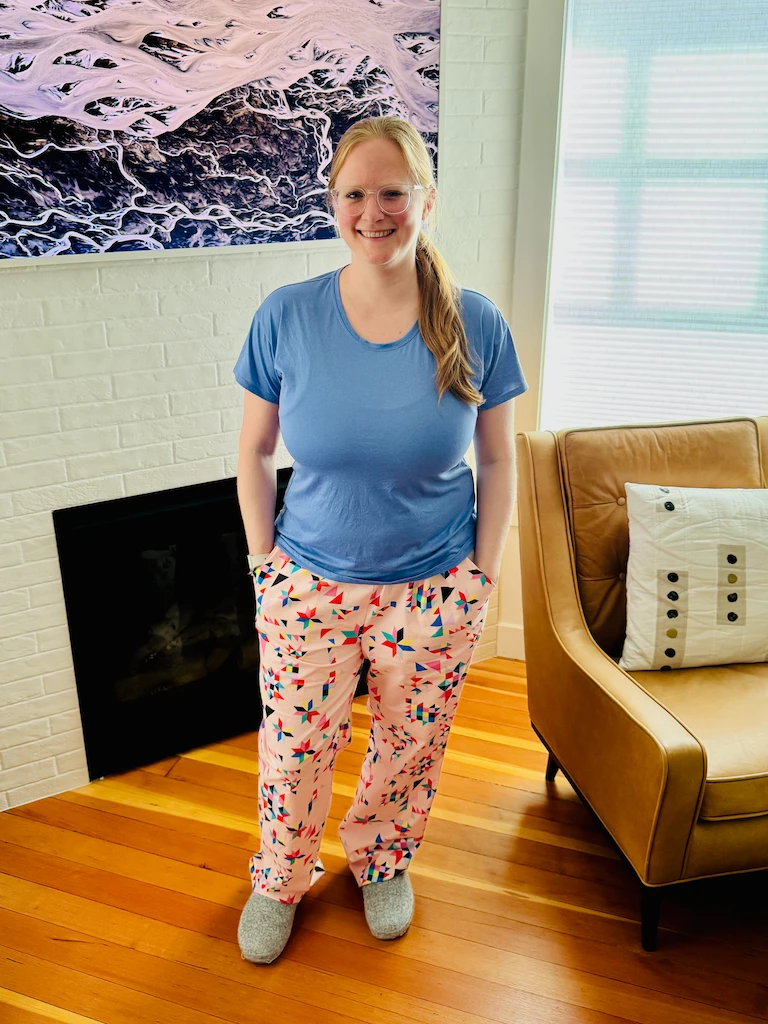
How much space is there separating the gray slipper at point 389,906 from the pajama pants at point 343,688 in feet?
0.42

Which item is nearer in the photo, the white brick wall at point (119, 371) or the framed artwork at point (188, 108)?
the framed artwork at point (188, 108)

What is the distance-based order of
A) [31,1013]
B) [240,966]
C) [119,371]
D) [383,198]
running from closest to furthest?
[383,198] → [31,1013] → [240,966] → [119,371]

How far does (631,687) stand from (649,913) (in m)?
0.43

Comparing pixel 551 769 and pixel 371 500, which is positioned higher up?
pixel 371 500

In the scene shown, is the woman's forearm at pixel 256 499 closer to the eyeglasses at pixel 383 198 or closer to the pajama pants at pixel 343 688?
the pajama pants at pixel 343 688

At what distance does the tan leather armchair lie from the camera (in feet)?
5.67

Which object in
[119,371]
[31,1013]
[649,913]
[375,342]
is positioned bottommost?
[31,1013]

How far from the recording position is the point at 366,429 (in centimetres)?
152

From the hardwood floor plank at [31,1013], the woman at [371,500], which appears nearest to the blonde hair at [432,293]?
the woman at [371,500]

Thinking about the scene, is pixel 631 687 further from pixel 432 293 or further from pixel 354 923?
pixel 432 293

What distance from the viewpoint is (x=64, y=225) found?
194 centimetres

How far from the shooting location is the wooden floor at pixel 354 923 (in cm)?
176

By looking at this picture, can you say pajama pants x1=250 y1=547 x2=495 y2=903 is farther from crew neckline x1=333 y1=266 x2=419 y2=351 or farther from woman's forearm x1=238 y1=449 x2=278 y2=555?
crew neckline x1=333 y1=266 x2=419 y2=351

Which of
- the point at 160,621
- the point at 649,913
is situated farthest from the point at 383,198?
the point at 649,913
